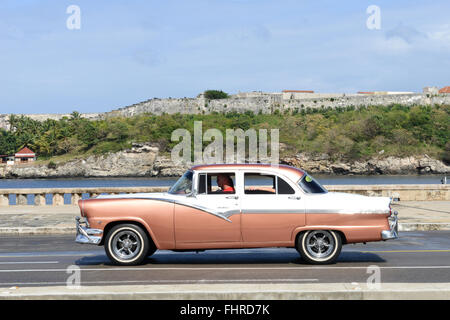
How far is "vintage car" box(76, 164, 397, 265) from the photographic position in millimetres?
10859

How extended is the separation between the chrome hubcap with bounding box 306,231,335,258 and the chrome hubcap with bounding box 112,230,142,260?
10.4 feet

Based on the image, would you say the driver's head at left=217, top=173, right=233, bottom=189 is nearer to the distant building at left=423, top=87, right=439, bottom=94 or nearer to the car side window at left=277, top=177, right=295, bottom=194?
the car side window at left=277, top=177, right=295, bottom=194

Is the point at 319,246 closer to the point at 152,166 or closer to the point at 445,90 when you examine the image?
the point at 152,166

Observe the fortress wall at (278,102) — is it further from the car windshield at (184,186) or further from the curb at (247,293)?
the curb at (247,293)

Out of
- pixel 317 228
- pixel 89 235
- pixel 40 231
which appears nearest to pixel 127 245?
pixel 89 235

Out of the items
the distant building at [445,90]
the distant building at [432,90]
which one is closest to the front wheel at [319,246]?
the distant building at [432,90]

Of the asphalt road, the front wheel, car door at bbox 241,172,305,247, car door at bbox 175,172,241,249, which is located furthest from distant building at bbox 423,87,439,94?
car door at bbox 175,172,241,249

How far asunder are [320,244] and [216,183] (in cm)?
228

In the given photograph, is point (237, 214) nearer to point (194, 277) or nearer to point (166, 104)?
point (194, 277)

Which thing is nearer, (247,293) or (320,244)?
(247,293)

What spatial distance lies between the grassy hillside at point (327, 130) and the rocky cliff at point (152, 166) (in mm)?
2118

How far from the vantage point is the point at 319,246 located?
10.9 metres

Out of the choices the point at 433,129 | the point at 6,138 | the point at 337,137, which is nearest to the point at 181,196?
the point at 337,137

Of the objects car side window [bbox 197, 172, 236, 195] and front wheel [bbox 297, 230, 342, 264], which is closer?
front wheel [bbox 297, 230, 342, 264]
